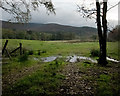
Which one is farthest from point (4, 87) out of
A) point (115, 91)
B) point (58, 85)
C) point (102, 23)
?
point (102, 23)

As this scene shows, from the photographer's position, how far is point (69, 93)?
494 centimetres

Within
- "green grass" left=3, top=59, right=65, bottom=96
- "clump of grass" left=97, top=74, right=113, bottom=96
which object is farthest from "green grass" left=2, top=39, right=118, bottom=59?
"green grass" left=3, top=59, right=65, bottom=96

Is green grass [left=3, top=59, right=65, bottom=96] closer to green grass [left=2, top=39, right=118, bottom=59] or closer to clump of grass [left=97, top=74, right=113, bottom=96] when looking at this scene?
clump of grass [left=97, top=74, right=113, bottom=96]

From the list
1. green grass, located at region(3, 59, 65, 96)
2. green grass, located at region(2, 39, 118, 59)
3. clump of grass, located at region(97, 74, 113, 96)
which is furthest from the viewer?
green grass, located at region(2, 39, 118, 59)

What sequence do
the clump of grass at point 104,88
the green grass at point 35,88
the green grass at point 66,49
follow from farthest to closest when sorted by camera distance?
1. the green grass at point 66,49
2. the green grass at point 35,88
3. the clump of grass at point 104,88

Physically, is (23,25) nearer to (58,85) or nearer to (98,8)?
(58,85)

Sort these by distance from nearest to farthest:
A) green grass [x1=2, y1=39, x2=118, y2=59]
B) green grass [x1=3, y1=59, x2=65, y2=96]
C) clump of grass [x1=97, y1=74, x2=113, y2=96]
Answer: clump of grass [x1=97, y1=74, x2=113, y2=96], green grass [x1=3, y1=59, x2=65, y2=96], green grass [x1=2, y1=39, x2=118, y2=59]

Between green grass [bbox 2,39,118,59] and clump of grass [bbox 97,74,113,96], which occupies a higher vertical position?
green grass [bbox 2,39,118,59]

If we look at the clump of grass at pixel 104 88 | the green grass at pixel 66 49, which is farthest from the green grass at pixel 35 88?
the green grass at pixel 66 49

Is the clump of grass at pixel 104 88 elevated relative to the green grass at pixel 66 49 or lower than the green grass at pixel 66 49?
lower

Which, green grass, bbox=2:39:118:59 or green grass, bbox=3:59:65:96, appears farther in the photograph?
green grass, bbox=2:39:118:59

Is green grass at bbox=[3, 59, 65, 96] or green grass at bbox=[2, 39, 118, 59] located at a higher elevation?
green grass at bbox=[2, 39, 118, 59]

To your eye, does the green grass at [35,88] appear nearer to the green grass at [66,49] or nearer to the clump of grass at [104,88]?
the clump of grass at [104,88]

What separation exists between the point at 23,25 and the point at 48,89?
4812mm
